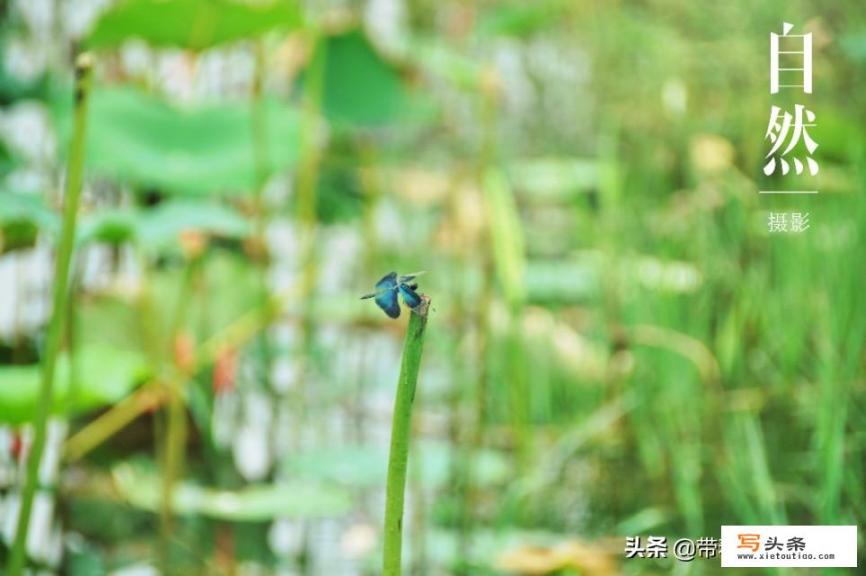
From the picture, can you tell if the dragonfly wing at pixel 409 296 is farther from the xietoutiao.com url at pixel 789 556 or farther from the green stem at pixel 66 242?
the xietoutiao.com url at pixel 789 556

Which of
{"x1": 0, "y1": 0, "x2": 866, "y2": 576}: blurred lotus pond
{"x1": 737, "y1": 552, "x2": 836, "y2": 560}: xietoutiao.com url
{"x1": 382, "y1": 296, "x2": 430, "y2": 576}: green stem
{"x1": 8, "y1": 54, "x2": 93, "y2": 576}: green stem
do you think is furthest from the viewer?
{"x1": 0, "y1": 0, "x2": 866, "y2": 576}: blurred lotus pond

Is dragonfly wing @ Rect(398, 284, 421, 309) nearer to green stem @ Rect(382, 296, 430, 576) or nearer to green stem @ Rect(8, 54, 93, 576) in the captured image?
green stem @ Rect(382, 296, 430, 576)

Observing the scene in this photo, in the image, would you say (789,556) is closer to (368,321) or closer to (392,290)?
(392,290)

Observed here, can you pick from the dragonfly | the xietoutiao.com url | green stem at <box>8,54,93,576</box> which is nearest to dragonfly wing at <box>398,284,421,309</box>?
the dragonfly

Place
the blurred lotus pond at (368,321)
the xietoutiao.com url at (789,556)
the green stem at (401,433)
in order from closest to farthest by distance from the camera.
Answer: the green stem at (401,433) < the xietoutiao.com url at (789,556) < the blurred lotus pond at (368,321)

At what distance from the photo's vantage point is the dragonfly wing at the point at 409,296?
291 millimetres

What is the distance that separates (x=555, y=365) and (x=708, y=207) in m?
0.30

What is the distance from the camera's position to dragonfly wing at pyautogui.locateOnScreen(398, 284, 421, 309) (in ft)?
0.95

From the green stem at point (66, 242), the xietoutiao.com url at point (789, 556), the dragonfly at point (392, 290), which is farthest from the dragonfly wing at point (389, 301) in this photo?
the xietoutiao.com url at point (789, 556)

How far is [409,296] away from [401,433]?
1.4 inches

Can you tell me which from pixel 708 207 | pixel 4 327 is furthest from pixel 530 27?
pixel 4 327

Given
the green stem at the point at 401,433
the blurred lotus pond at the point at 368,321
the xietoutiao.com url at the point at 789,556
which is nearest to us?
the green stem at the point at 401,433

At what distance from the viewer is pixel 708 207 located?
1.49m

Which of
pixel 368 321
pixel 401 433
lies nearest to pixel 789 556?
pixel 401 433
